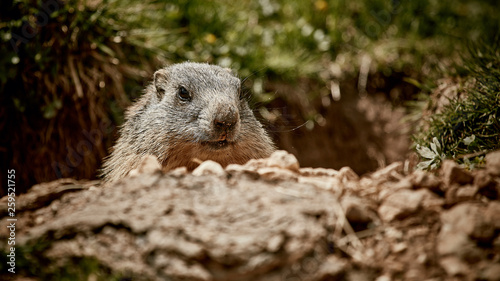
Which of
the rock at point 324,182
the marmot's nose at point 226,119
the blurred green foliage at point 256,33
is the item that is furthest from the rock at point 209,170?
the blurred green foliage at point 256,33

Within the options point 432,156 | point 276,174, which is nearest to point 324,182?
point 276,174

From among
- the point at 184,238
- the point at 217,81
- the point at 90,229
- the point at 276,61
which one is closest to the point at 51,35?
the point at 217,81

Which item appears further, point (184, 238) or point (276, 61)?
point (276, 61)

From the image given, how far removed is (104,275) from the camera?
2230 millimetres

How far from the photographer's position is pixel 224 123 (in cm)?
398

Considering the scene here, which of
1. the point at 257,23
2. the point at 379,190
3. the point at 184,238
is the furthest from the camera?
the point at 257,23

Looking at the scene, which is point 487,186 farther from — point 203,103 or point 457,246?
point 203,103

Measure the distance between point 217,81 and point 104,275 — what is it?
2653 millimetres

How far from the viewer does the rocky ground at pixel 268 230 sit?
2.12 meters

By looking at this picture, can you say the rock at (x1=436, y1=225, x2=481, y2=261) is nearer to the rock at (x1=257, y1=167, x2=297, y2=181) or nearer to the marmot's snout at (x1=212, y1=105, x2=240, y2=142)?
the rock at (x1=257, y1=167, x2=297, y2=181)

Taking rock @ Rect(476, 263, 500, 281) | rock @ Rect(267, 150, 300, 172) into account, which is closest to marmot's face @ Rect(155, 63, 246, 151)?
rock @ Rect(267, 150, 300, 172)

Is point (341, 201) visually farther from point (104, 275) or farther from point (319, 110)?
point (319, 110)

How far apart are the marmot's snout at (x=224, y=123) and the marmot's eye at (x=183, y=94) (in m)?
0.58

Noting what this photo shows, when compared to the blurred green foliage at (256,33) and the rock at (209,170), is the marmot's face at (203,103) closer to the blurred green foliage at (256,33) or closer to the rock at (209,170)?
the rock at (209,170)
